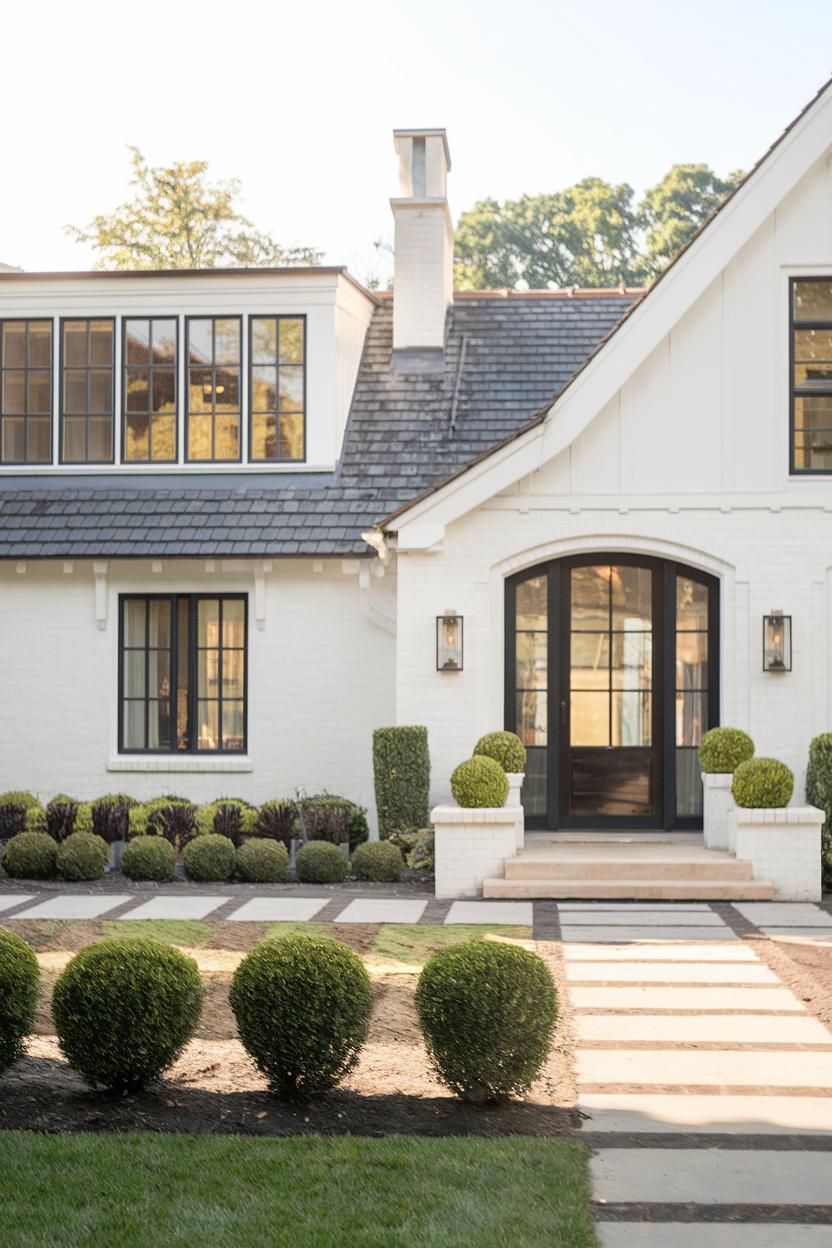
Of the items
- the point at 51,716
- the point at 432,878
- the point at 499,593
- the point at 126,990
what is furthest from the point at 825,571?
the point at 126,990

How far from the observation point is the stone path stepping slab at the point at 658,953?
886 centimetres

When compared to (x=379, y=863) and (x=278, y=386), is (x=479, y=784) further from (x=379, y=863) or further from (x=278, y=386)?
(x=278, y=386)

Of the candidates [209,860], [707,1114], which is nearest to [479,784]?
[209,860]

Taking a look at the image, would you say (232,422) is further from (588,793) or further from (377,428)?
(588,793)

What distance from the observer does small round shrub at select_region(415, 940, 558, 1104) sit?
5.78 meters

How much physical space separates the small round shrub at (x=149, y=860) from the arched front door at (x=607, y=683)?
3.60m

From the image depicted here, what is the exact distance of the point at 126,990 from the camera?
596cm

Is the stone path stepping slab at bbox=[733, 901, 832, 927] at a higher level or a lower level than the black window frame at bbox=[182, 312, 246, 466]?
lower

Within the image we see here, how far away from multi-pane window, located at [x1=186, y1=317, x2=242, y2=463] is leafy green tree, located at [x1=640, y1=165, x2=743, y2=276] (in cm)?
3056

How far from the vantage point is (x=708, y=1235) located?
4.45 m

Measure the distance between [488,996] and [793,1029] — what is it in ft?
7.06

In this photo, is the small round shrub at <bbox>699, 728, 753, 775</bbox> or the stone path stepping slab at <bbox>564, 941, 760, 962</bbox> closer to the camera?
the stone path stepping slab at <bbox>564, 941, 760, 962</bbox>

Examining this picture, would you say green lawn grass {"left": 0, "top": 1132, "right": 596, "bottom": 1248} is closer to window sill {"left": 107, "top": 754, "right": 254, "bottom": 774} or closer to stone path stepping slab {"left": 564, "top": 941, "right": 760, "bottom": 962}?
stone path stepping slab {"left": 564, "top": 941, "right": 760, "bottom": 962}

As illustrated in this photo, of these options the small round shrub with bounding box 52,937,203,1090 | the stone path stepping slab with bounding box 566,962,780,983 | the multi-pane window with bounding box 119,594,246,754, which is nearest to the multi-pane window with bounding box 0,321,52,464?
the multi-pane window with bounding box 119,594,246,754
